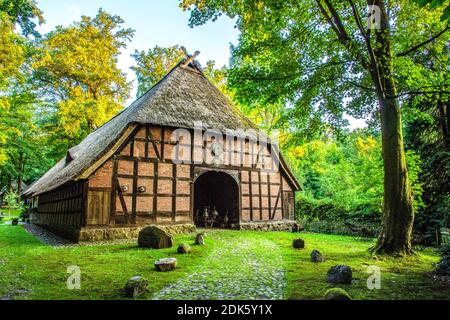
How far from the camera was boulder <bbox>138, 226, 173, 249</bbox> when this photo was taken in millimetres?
9633

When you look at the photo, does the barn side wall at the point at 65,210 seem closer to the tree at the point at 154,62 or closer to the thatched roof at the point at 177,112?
the thatched roof at the point at 177,112

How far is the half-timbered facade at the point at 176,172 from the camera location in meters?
11.9

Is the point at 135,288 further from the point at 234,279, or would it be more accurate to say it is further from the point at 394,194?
the point at 394,194

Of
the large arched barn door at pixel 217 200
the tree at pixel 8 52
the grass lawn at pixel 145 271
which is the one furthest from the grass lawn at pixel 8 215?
the grass lawn at pixel 145 271

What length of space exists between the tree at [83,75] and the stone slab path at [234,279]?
17860 mm

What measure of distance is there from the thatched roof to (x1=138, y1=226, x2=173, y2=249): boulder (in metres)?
3.58

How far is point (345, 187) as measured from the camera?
2097cm

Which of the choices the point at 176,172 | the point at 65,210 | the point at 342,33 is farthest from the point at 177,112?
the point at 342,33

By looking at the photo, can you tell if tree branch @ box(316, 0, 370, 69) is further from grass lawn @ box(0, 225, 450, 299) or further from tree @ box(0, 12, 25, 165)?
tree @ box(0, 12, 25, 165)

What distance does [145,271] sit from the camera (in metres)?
6.66

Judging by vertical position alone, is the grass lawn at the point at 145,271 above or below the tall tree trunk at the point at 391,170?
below
